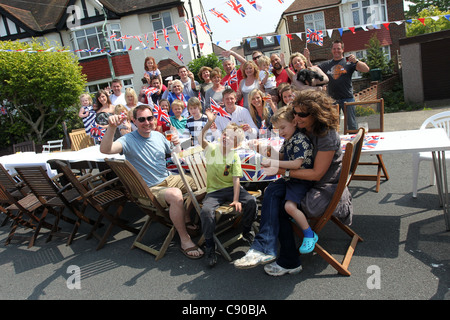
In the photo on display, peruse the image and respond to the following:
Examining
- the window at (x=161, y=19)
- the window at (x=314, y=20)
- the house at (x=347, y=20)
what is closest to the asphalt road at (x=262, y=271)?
the window at (x=161, y=19)

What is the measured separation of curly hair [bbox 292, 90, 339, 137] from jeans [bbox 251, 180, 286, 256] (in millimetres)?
674

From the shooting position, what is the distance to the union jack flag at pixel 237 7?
21.6 ft

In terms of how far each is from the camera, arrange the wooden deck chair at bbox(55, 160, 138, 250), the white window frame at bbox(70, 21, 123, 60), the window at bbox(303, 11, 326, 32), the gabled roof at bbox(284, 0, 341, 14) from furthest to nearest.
A: the window at bbox(303, 11, 326, 32)
the gabled roof at bbox(284, 0, 341, 14)
the white window frame at bbox(70, 21, 123, 60)
the wooden deck chair at bbox(55, 160, 138, 250)

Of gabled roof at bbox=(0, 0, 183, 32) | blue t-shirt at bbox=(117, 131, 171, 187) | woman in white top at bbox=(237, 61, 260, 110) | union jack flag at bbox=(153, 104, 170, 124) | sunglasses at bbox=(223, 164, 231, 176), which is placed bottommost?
sunglasses at bbox=(223, 164, 231, 176)

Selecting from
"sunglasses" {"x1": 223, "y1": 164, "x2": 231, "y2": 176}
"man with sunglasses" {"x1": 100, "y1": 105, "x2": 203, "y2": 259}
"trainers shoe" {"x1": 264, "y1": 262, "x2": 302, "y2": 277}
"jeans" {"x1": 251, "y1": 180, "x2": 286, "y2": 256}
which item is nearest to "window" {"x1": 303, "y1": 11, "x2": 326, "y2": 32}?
"man with sunglasses" {"x1": 100, "y1": 105, "x2": 203, "y2": 259}

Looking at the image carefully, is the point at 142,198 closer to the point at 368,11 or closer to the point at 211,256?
the point at 211,256

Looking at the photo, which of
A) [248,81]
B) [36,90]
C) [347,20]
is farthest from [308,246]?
[347,20]

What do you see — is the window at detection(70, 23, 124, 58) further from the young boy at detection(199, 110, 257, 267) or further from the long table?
the long table

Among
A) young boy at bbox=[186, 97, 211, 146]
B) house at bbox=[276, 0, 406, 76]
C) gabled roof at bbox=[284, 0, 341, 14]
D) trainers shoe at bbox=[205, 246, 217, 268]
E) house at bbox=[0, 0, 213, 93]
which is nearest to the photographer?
trainers shoe at bbox=[205, 246, 217, 268]

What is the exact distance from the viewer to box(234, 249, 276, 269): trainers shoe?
2.76m

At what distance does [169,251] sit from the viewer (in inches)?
154

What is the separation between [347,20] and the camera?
25266 mm

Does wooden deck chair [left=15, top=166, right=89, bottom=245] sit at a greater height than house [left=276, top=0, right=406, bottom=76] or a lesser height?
lesser
